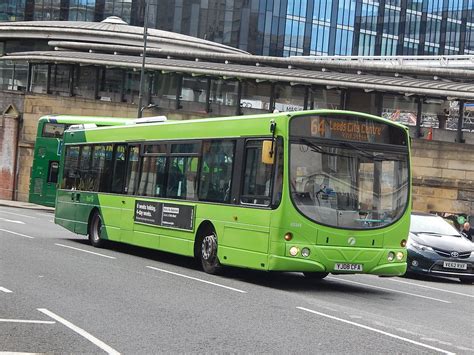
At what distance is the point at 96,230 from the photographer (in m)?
19.6

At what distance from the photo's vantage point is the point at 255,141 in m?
13.6

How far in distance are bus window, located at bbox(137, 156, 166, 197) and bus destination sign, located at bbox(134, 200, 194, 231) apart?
24cm

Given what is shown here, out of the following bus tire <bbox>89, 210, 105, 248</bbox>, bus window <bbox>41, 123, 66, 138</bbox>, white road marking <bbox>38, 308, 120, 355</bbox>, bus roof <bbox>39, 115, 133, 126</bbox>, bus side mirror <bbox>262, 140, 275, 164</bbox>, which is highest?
bus roof <bbox>39, 115, 133, 126</bbox>

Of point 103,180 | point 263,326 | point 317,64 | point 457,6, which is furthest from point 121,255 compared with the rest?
point 457,6

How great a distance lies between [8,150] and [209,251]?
35.0 metres

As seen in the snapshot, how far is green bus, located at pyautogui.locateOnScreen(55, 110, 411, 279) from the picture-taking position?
1281 cm

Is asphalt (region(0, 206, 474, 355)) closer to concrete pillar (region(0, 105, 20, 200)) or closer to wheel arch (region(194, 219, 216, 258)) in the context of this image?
wheel arch (region(194, 219, 216, 258))

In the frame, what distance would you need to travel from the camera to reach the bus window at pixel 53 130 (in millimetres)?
36562

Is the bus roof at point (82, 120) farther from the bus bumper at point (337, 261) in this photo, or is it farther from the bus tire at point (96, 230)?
the bus bumper at point (337, 261)

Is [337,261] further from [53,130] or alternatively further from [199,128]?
[53,130]

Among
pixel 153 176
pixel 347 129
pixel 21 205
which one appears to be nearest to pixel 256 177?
pixel 347 129

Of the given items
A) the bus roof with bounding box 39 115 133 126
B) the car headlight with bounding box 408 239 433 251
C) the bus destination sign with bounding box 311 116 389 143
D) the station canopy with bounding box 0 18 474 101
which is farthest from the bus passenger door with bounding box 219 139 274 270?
the station canopy with bounding box 0 18 474 101

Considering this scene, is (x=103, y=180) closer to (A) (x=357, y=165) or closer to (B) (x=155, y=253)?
(B) (x=155, y=253)

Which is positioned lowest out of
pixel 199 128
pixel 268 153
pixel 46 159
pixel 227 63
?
pixel 268 153
